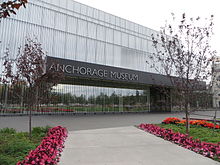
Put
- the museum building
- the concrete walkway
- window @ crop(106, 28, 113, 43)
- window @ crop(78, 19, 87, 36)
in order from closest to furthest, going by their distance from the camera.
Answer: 1. the concrete walkway
2. the museum building
3. window @ crop(78, 19, 87, 36)
4. window @ crop(106, 28, 113, 43)

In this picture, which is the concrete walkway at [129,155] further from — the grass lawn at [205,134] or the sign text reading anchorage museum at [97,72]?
the sign text reading anchorage museum at [97,72]

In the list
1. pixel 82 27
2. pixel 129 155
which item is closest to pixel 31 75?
pixel 129 155

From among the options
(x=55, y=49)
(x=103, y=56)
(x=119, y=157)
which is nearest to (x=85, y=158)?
(x=119, y=157)

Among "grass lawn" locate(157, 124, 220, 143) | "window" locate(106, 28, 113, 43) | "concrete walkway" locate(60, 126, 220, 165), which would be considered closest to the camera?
"concrete walkway" locate(60, 126, 220, 165)

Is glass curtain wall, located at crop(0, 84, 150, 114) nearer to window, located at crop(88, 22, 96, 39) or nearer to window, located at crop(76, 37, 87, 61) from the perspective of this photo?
window, located at crop(76, 37, 87, 61)

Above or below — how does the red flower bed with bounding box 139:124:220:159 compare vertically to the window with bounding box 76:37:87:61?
below

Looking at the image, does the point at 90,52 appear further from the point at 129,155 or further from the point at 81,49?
the point at 129,155

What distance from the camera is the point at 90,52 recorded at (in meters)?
24.1

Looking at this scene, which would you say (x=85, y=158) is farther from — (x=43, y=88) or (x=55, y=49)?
(x=55, y=49)

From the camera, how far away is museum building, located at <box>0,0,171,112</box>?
18.5 m

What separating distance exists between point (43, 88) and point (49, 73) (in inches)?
30.5

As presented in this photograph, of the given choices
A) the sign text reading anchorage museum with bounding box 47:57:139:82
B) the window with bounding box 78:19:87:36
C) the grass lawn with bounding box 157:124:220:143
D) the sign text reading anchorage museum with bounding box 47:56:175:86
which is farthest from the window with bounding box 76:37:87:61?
the grass lawn with bounding box 157:124:220:143

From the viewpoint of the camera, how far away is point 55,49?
69.6 feet

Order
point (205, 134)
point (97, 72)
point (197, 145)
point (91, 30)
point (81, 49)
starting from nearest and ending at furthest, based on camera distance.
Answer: point (197, 145)
point (205, 134)
point (97, 72)
point (81, 49)
point (91, 30)
